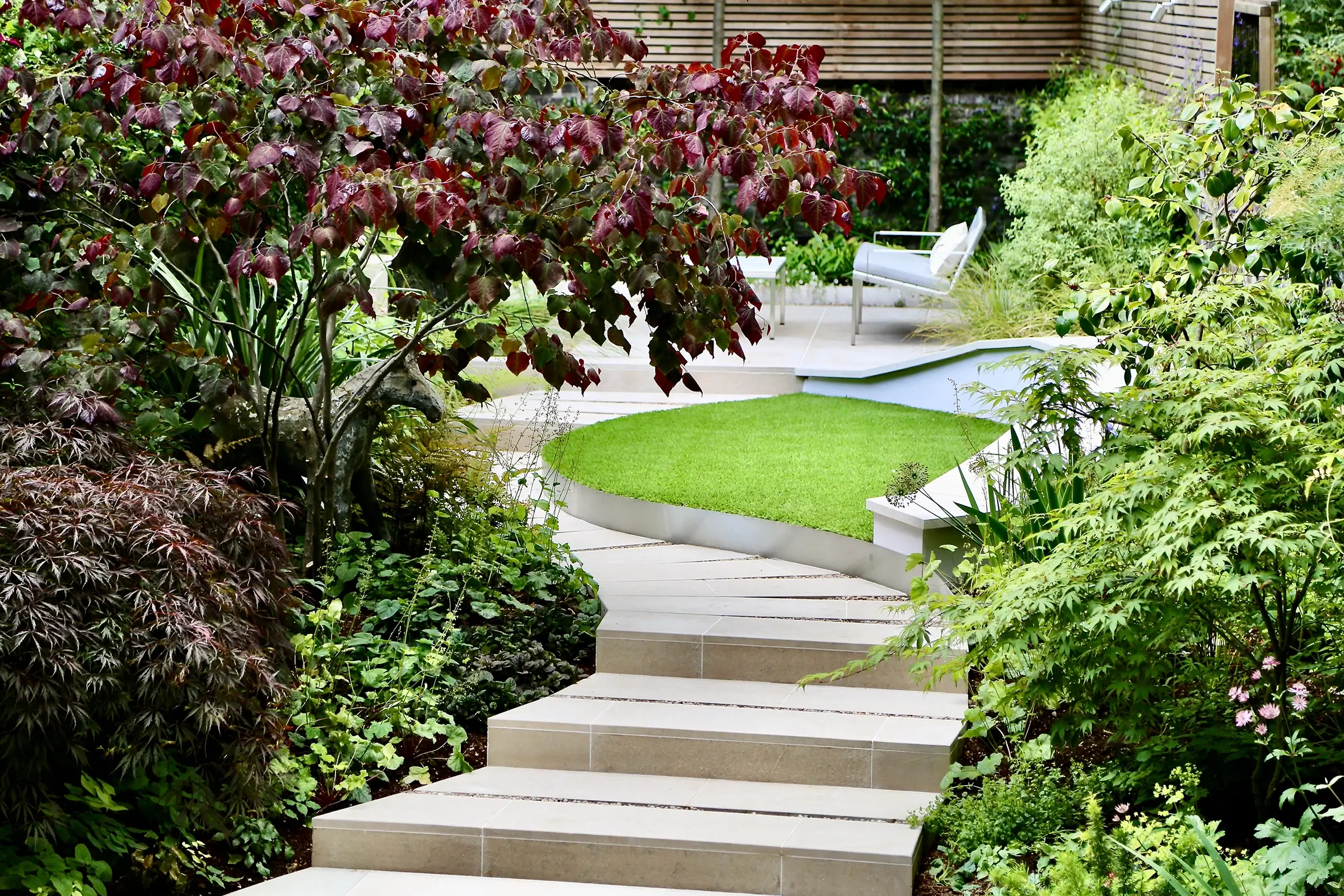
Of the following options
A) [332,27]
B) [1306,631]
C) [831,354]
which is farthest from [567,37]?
[831,354]

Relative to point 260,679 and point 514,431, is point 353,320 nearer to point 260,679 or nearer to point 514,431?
point 514,431

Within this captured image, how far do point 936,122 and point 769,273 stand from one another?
354 cm

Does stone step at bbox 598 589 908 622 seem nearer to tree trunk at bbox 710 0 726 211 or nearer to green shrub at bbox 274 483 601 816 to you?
green shrub at bbox 274 483 601 816

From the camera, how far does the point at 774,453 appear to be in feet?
23.9

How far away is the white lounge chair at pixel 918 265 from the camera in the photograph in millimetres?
10055

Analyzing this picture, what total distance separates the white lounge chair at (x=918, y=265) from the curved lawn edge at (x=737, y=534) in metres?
4.01

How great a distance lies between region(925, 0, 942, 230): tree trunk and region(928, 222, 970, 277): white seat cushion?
2.36 m

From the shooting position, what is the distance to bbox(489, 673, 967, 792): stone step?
14.4 feet

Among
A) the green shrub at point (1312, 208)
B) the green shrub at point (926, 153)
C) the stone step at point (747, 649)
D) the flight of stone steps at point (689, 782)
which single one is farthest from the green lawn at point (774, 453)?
the green shrub at point (926, 153)

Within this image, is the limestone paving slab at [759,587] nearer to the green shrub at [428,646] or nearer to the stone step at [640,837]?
the green shrub at [428,646]

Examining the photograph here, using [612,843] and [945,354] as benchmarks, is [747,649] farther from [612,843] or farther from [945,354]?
[945,354]

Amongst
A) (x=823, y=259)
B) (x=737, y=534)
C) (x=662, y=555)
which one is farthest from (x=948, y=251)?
(x=662, y=555)

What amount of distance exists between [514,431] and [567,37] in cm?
362

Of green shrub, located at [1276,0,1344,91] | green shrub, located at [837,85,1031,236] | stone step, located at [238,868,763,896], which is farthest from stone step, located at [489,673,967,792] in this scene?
green shrub, located at [837,85,1031,236]
